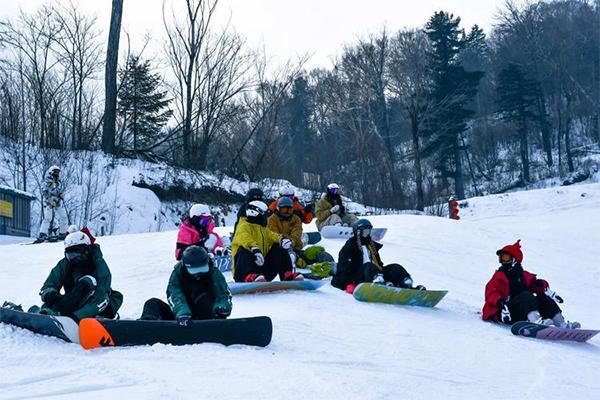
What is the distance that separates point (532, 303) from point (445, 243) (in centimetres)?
676

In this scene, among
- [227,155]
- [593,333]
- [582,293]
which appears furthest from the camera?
Result: [227,155]

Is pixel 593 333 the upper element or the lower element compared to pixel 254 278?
lower

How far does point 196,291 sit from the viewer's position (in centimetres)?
576

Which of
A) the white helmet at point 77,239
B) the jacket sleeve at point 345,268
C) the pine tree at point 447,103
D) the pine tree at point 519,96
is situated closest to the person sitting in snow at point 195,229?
the jacket sleeve at point 345,268

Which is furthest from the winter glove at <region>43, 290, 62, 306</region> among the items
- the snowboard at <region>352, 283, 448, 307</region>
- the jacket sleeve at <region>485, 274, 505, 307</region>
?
the jacket sleeve at <region>485, 274, 505, 307</region>

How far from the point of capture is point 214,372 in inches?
173

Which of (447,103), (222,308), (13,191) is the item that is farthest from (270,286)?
(447,103)

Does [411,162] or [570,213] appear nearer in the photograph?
[570,213]

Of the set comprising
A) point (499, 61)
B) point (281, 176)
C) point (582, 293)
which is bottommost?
point (582, 293)

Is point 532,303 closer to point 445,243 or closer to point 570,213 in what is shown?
point 445,243

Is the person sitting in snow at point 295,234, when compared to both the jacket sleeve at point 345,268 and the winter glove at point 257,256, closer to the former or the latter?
the jacket sleeve at point 345,268

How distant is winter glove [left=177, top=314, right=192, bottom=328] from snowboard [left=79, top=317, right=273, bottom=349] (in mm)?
26

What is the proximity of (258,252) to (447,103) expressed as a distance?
29283mm

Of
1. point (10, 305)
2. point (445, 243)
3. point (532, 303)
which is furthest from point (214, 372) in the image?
point (445, 243)
